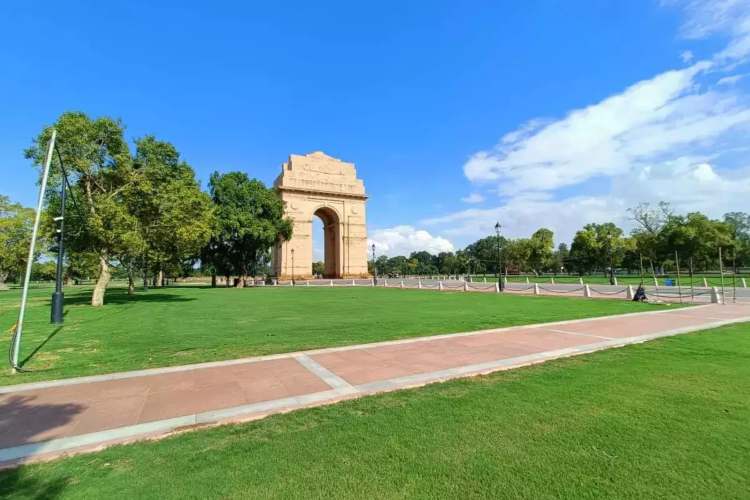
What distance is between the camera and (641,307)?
15.6 metres

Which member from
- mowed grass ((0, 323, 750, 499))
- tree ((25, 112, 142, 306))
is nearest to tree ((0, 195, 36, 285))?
tree ((25, 112, 142, 306))

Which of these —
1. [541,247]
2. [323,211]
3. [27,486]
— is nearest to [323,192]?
[323,211]

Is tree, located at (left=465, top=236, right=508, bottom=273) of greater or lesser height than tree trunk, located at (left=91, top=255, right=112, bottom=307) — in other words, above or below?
above

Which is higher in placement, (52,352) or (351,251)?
(351,251)

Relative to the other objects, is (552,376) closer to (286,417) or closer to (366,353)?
(366,353)

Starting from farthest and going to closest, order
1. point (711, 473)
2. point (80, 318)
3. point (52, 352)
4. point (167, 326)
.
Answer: point (80, 318) → point (167, 326) → point (52, 352) → point (711, 473)

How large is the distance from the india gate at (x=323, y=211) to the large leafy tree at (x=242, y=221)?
34.2 feet

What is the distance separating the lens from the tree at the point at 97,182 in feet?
56.0

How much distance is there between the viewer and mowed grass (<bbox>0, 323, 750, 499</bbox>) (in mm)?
2895


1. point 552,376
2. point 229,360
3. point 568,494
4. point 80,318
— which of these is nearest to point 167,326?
point 80,318

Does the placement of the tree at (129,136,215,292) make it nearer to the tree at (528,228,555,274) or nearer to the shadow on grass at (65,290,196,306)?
the shadow on grass at (65,290,196,306)

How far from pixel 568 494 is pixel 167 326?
12.4 meters

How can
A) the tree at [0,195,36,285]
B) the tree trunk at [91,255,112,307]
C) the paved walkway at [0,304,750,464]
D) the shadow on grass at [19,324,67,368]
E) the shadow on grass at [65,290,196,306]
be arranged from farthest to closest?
1. the tree at [0,195,36,285]
2. the shadow on grass at [65,290,196,306]
3. the tree trunk at [91,255,112,307]
4. the shadow on grass at [19,324,67,368]
5. the paved walkway at [0,304,750,464]

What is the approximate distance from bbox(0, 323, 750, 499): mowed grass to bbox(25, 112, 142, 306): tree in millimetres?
16620
